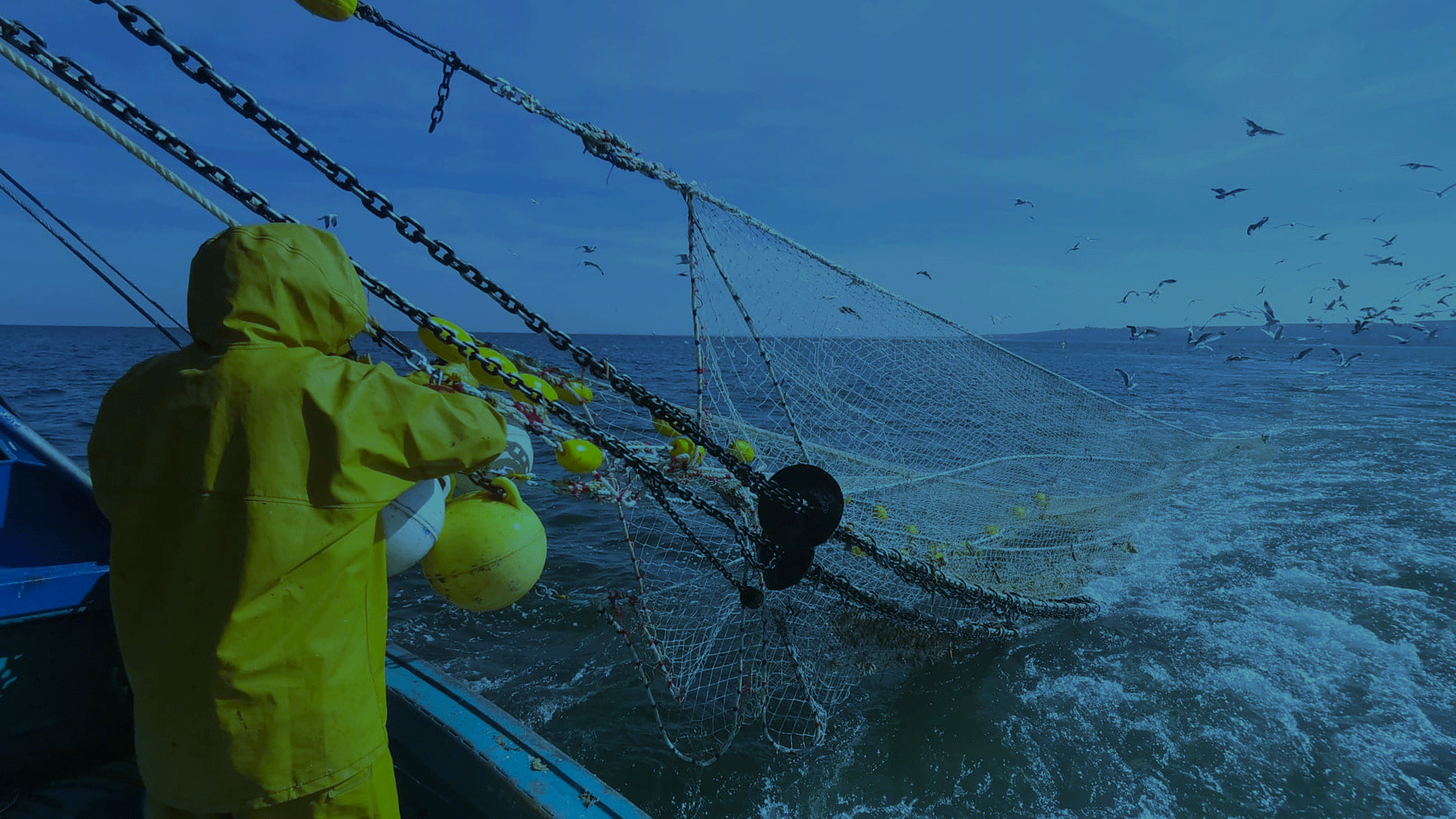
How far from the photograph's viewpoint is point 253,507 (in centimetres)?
129

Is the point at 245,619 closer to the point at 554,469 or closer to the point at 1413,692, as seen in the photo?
the point at 1413,692

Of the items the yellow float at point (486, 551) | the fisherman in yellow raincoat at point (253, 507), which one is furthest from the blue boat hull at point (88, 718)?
the fisherman in yellow raincoat at point (253, 507)

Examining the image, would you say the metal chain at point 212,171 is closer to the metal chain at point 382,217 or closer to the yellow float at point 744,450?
the metal chain at point 382,217

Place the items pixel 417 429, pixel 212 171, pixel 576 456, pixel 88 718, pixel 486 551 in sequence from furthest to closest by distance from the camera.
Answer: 1. pixel 576 456
2. pixel 486 551
3. pixel 88 718
4. pixel 212 171
5. pixel 417 429

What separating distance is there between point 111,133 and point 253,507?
136 centimetres

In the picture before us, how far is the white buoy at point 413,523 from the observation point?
2.04 m

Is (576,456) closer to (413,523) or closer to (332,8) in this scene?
(413,523)

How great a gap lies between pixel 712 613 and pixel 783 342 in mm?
2117

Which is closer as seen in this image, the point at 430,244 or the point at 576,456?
the point at 430,244

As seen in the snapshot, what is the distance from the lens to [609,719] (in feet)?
14.6

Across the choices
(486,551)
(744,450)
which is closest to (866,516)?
(744,450)

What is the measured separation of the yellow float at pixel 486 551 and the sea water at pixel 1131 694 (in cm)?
180

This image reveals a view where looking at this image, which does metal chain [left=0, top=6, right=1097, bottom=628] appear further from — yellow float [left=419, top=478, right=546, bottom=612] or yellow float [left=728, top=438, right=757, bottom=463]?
yellow float [left=728, top=438, right=757, bottom=463]

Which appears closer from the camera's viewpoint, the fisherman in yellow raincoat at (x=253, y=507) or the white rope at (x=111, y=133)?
the fisherman in yellow raincoat at (x=253, y=507)
